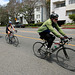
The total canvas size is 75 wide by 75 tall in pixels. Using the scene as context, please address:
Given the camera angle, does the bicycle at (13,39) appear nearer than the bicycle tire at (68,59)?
No

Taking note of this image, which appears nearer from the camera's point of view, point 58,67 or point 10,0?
point 58,67

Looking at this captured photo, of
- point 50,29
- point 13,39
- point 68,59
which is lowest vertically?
point 68,59

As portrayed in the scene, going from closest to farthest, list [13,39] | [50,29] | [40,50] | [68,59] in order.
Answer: [68,59], [50,29], [40,50], [13,39]

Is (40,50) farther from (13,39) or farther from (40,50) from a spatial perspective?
(13,39)

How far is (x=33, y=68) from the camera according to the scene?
3.75m

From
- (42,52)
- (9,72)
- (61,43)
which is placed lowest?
(9,72)

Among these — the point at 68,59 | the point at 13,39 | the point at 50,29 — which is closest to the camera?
the point at 68,59

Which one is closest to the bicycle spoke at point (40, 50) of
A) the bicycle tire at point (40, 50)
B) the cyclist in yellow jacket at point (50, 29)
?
the bicycle tire at point (40, 50)

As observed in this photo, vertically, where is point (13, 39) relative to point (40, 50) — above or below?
above

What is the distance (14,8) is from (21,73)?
42438 millimetres

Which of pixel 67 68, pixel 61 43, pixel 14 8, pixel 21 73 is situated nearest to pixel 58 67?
pixel 67 68

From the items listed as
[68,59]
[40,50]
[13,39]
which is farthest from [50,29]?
[13,39]

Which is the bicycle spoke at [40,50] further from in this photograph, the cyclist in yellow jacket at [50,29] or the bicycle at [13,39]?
the bicycle at [13,39]

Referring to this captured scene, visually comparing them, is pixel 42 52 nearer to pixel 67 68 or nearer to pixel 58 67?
pixel 58 67
